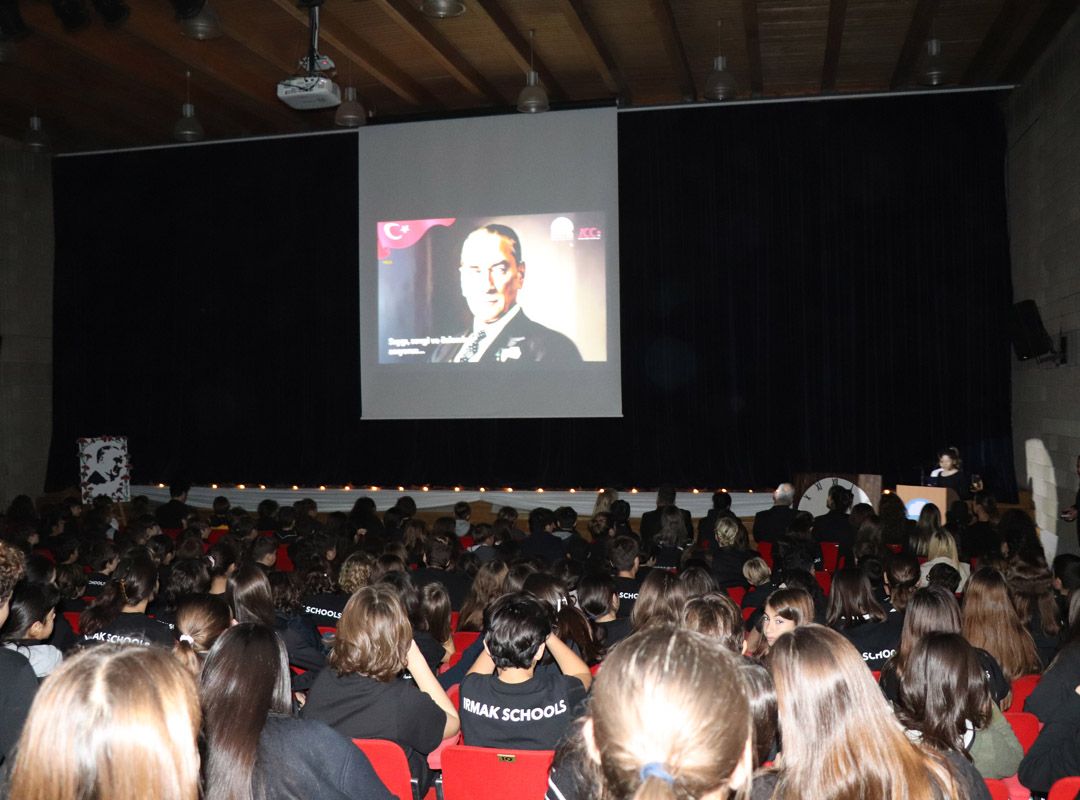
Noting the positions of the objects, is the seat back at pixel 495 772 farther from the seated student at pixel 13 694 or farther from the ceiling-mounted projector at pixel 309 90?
the ceiling-mounted projector at pixel 309 90

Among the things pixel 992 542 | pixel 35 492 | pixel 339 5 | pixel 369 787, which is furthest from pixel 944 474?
pixel 35 492

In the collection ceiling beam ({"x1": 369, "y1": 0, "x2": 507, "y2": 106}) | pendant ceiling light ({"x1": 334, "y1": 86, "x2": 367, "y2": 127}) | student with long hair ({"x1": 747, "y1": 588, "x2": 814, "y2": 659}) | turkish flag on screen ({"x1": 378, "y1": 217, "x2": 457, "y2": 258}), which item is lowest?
student with long hair ({"x1": 747, "y1": 588, "x2": 814, "y2": 659})

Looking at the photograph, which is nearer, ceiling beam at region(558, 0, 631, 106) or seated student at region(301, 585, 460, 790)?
seated student at region(301, 585, 460, 790)

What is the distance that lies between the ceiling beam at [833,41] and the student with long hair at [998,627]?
6.71 meters

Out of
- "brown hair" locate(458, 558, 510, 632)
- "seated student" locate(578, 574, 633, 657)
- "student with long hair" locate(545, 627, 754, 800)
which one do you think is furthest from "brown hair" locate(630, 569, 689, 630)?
"student with long hair" locate(545, 627, 754, 800)

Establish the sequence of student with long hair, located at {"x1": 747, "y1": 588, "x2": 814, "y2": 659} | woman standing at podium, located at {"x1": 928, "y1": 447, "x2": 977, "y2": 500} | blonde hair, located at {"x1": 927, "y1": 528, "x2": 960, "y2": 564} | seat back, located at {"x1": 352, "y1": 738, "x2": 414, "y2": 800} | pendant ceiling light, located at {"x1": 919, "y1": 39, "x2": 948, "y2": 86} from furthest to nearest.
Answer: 1. woman standing at podium, located at {"x1": 928, "y1": 447, "x2": 977, "y2": 500}
2. pendant ceiling light, located at {"x1": 919, "y1": 39, "x2": 948, "y2": 86}
3. blonde hair, located at {"x1": 927, "y1": 528, "x2": 960, "y2": 564}
4. student with long hair, located at {"x1": 747, "y1": 588, "x2": 814, "y2": 659}
5. seat back, located at {"x1": 352, "y1": 738, "x2": 414, "y2": 800}

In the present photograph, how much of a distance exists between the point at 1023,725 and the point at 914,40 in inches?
337

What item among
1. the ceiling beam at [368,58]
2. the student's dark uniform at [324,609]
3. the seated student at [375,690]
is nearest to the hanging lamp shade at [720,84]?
the ceiling beam at [368,58]

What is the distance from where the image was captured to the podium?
364 inches

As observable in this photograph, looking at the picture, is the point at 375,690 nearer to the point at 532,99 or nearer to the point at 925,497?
the point at 532,99

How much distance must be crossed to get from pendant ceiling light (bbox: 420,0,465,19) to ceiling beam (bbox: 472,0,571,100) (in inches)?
68.2

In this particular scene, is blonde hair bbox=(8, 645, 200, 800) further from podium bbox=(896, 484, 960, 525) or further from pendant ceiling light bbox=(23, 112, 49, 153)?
pendant ceiling light bbox=(23, 112, 49, 153)

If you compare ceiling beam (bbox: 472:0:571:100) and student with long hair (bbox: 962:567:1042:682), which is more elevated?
ceiling beam (bbox: 472:0:571:100)

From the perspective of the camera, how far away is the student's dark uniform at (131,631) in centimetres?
391
